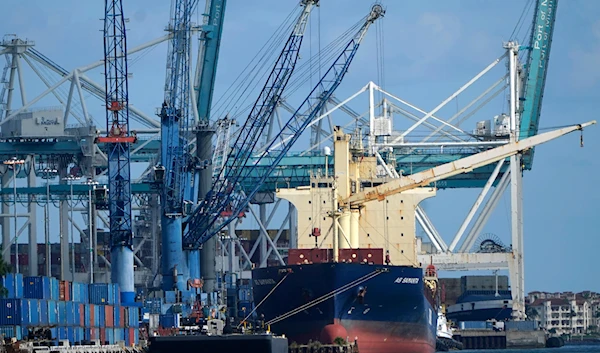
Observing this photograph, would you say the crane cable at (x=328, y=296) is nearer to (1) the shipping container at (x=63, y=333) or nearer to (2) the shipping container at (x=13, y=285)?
(1) the shipping container at (x=63, y=333)

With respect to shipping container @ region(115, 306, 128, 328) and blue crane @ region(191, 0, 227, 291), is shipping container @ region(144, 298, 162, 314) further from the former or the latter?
shipping container @ region(115, 306, 128, 328)

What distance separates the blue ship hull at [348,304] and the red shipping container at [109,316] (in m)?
8.47

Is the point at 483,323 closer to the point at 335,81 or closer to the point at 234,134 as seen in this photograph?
the point at 234,134

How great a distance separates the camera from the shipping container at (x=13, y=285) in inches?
2655

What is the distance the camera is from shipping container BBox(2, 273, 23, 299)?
67438mm

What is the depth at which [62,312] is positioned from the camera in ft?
232

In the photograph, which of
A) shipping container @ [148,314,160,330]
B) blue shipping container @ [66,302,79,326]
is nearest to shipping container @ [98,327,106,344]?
blue shipping container @ [66,302,79,326]

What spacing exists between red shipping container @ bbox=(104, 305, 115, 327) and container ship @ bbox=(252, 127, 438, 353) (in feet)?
27.9

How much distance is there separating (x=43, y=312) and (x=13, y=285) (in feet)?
5.98

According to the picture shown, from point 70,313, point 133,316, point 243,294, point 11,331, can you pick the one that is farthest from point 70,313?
point 243,294

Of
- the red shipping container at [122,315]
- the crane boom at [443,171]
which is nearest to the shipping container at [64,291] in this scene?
the red shipping container at [122,315]

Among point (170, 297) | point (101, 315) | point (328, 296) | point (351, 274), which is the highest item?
point (351, 274)

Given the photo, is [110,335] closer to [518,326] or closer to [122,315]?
[122,315]

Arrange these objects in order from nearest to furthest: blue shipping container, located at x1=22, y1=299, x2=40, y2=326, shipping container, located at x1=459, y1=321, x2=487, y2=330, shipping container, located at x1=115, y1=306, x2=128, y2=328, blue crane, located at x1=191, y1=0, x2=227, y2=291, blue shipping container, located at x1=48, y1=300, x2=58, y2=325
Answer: blue shipping container, located at x1=22, y1=299, x2=40, y2=326
blue shipping container, located at x1=48, y1=300, x2=58, y2=325
shipping container, located at x1=115, y1=306, x2=128, y2=328
blue crane, located at x1=191, y1=0, x2=227, y2=291
shipping container, located at x1=459, y1=321, x2=487, y2=330
